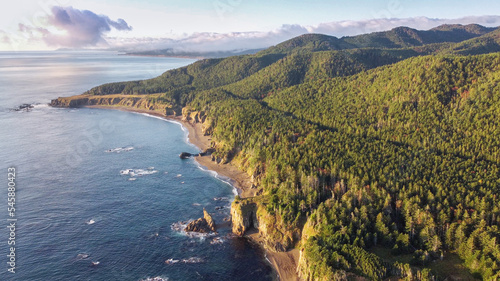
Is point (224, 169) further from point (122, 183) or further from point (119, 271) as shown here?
point (119, 271)

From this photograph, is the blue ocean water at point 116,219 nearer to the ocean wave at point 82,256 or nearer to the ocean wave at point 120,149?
the ocean wave at point 82,256

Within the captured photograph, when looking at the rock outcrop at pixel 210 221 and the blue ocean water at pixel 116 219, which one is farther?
the rock outcrop at pixel 210 221

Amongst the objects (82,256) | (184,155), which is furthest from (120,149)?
(82,256)

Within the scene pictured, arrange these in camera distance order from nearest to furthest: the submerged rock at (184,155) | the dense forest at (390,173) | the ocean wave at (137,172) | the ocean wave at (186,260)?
the dense forest at (390,173) < the ocean wave at (186,260) < the ocean wave at (137,172) < the submerged rock at (184,155)

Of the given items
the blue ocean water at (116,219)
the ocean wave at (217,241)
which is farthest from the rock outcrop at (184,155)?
the ocean wave at (217,241)

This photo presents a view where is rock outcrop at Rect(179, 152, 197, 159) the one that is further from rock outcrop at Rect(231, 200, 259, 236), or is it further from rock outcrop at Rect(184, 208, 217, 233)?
rock outcrop at Rect(231, 200, 259, 236)

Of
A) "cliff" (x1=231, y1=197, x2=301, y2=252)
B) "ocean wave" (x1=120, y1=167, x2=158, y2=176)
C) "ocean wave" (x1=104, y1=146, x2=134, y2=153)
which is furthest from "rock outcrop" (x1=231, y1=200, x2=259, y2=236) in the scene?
"ocean wave" (x1=104, y1=146, x2=134, y2=153)

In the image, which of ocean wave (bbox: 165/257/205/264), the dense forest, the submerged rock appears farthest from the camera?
the submerged rock

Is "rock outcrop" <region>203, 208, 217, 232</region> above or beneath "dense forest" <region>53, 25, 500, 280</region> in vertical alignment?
beneath

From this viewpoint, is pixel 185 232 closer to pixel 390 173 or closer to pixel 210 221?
pixel 210 221
